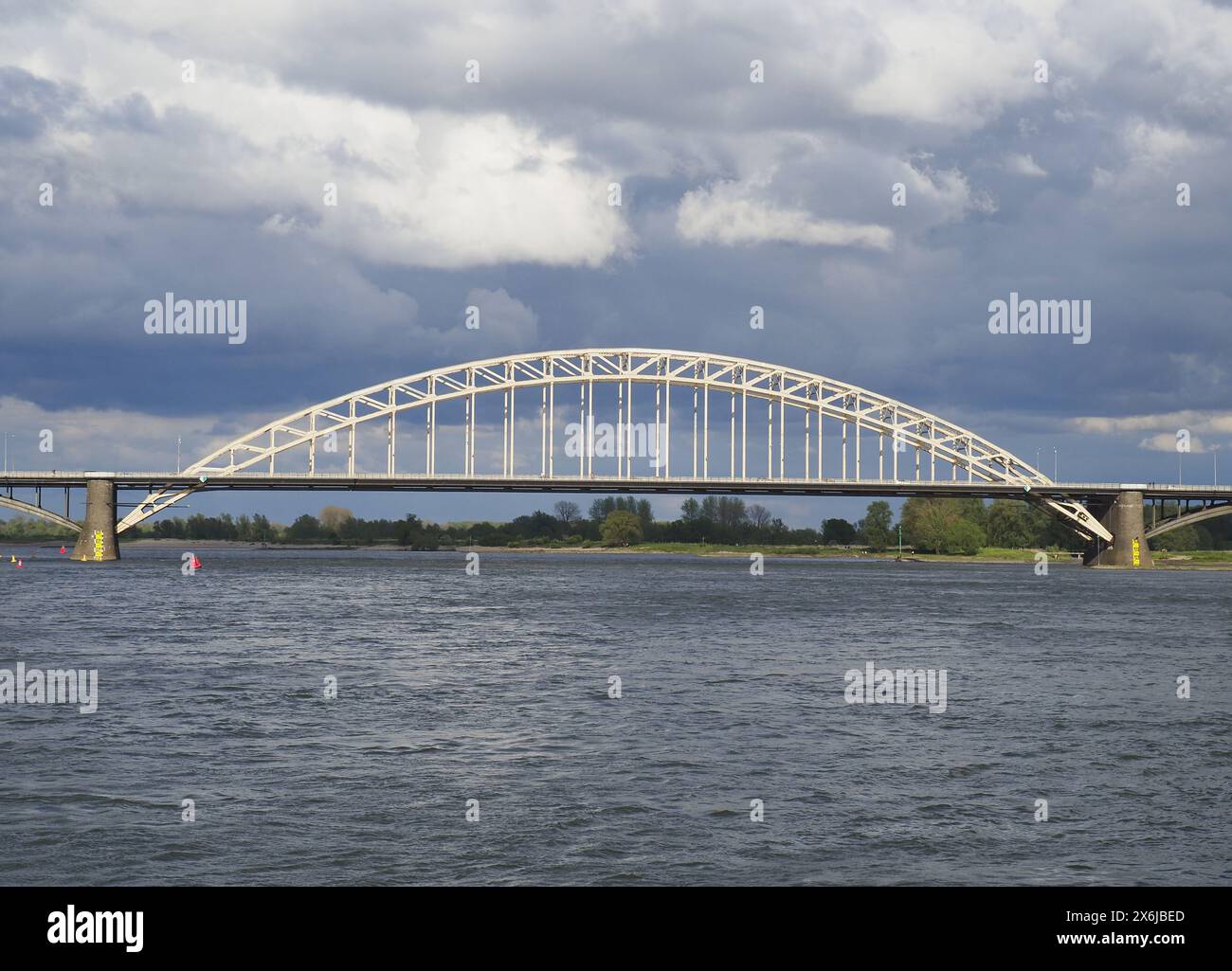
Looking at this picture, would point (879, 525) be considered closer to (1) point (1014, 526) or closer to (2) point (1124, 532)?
(1) point (1014, 526)

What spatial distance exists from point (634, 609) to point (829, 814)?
38.5m

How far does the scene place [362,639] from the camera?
3575 cm

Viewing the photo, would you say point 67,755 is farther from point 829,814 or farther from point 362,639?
point 362,639

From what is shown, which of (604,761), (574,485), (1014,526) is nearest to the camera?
(604,761)

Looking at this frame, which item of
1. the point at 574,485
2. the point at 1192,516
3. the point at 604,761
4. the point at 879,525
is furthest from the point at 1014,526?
the point at 604,761

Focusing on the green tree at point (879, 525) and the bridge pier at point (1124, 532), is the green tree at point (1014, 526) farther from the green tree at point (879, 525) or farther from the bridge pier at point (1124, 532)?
the bridge pier at point (1124, 532)

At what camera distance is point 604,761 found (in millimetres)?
16781

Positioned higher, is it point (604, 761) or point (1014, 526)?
point (1014, 526)

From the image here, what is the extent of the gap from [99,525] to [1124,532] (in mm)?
84785

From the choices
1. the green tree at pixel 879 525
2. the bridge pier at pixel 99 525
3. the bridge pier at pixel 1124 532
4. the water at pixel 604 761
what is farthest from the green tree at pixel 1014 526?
the water at pixel 604 761

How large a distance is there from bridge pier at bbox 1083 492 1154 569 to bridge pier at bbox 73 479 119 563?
82.5 m

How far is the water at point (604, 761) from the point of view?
39.1ft

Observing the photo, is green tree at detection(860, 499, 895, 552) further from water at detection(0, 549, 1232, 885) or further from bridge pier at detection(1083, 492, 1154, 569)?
water at detection(0, 549, 1232, 885)
